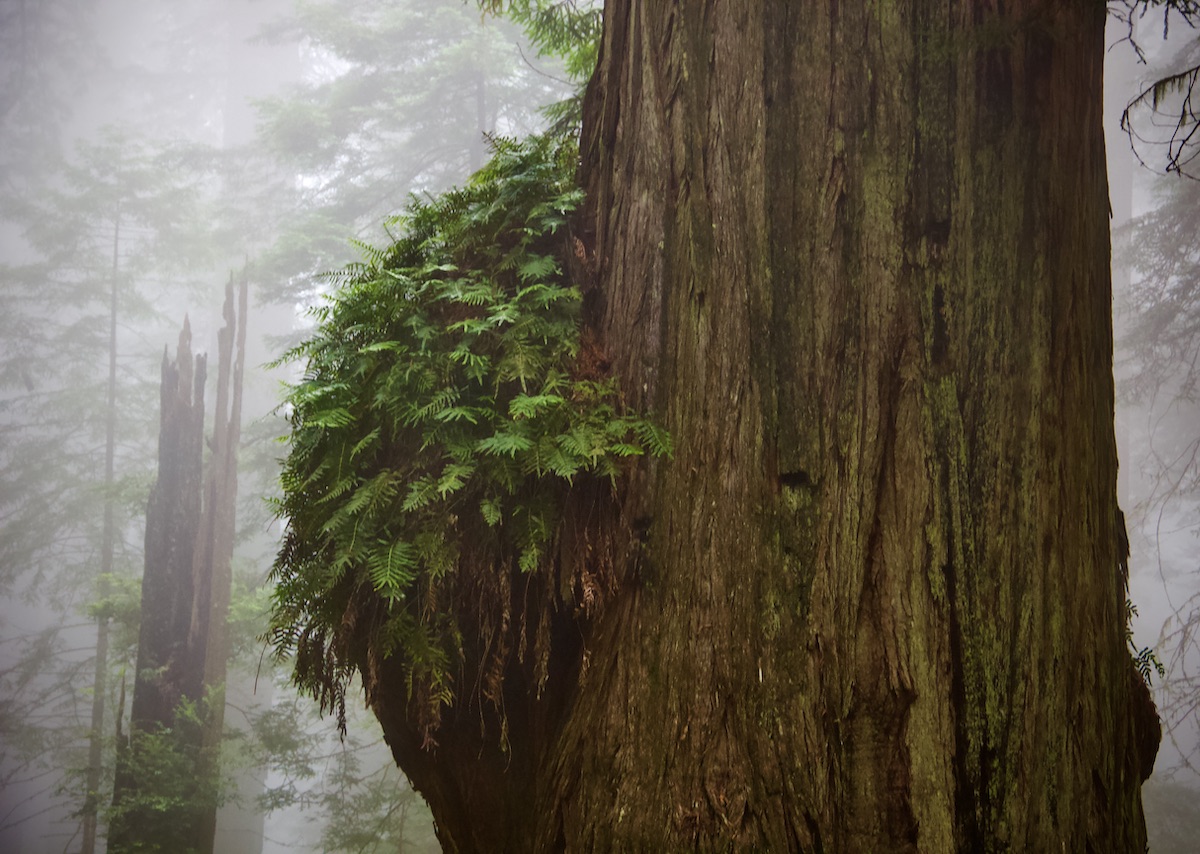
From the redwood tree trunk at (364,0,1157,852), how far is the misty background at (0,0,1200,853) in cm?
934

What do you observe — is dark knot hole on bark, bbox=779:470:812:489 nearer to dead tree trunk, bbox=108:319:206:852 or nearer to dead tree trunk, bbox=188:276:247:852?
dead tree trunk, bbox=108:319:206:852

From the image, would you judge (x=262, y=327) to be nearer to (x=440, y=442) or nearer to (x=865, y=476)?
(x=440, y=442)

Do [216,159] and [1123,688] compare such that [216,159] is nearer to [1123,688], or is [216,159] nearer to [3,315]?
[3,315]

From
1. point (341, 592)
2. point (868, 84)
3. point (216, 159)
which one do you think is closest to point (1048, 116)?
point (868, 84)

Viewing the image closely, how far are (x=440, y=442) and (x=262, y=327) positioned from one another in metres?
37.1

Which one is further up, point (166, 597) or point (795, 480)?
point (795, 480)

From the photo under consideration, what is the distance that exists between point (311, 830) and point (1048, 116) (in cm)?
3538

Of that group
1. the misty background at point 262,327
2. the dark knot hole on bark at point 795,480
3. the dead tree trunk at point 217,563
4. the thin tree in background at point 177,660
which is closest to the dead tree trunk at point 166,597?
the thin tree in background at point 177,660

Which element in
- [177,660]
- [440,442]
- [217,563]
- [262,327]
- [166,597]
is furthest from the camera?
[262,327]

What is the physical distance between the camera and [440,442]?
260cm

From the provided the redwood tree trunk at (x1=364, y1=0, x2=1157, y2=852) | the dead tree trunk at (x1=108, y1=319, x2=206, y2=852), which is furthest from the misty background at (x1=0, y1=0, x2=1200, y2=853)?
the redwood tree trunk at (x1=364, y1=0, x2=1157, y2=852)

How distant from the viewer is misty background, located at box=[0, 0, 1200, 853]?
46.0 feet

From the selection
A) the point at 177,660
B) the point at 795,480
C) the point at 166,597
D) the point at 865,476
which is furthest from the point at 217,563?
the point at 865,476

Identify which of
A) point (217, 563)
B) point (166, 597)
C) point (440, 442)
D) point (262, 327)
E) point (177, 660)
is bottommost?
point (177, 660)
